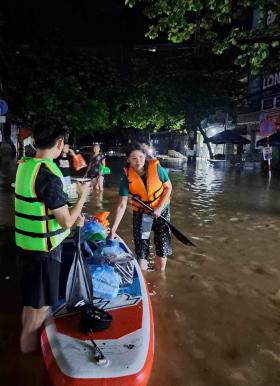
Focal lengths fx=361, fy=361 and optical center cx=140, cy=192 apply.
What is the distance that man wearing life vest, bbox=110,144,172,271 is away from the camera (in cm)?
464

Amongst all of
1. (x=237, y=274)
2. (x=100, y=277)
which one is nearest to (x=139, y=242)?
(x=100, y=277)

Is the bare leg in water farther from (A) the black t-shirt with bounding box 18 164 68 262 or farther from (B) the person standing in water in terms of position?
(B) the person standing in water

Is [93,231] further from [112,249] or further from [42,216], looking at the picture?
[42,216]

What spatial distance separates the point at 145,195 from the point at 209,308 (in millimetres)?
1634

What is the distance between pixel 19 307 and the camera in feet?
14.4

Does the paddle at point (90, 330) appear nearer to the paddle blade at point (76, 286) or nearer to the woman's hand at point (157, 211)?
the paddle blade at point (76, 286)

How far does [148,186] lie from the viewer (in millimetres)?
4672

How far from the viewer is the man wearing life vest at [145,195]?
4.64 metres

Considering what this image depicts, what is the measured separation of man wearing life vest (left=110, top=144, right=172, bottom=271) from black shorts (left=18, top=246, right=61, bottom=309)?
1854 mm

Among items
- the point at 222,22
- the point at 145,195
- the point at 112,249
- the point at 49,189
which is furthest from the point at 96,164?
the point at 49,189

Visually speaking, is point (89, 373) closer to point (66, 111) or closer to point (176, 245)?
point (176, 245)

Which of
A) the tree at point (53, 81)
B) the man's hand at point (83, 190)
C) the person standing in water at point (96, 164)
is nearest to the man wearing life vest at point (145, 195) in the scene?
the man's hand at point (83, 190)

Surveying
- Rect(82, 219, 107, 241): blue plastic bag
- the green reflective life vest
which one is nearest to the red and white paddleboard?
the green reflective life vest

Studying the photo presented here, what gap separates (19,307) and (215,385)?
249cm
